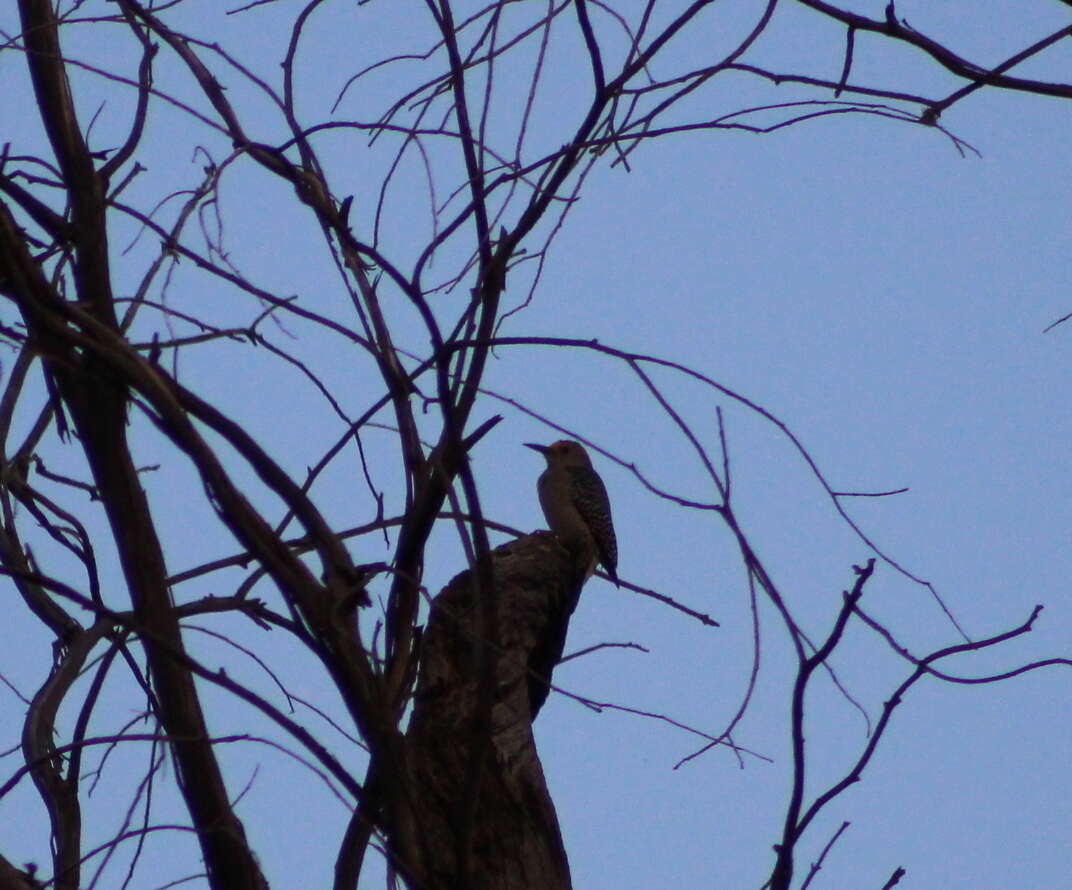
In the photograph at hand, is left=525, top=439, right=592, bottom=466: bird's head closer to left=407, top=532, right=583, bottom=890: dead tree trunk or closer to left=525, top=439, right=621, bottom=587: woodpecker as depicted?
left=525, top=439, right=621, bottom=587: woodpecker

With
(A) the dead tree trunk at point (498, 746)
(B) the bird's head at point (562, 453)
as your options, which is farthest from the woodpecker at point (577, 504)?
(A) the dead tree trunk at point (498, 746)

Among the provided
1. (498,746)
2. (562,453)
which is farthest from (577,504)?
(498,746)

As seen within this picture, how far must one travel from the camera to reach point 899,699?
6.93 ft

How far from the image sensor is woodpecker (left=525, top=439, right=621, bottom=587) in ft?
27.4

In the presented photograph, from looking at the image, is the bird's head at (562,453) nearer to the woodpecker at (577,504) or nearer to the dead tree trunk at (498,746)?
the woodpecker at (577,504)

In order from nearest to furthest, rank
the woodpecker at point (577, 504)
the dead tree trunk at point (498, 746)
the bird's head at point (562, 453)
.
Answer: the dead tree trunk at point (498, 746) → the woodpecker at point (577, 504) → the bird's head at point (562, 453)

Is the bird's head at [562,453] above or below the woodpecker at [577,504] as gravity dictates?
above

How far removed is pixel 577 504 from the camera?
8.66m

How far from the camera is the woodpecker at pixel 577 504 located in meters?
8.35

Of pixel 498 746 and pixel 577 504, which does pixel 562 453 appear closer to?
pixel 577 504

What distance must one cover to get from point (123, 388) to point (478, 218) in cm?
62

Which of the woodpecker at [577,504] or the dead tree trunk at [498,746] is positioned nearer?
the dead tree trunk at [498,746]

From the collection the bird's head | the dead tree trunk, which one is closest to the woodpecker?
the bird's head

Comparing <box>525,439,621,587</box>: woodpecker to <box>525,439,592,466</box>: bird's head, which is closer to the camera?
<box>525,439,621,587</box>: woodpecker
